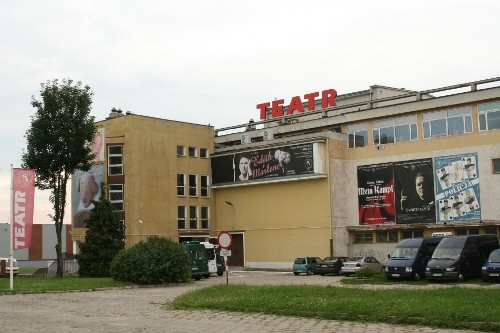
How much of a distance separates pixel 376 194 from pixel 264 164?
31.5ft

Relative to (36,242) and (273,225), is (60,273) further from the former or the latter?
(36,242)

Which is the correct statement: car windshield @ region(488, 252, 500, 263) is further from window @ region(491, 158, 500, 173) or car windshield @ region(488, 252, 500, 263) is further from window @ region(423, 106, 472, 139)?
window @ region(423, 106, 472, 139)

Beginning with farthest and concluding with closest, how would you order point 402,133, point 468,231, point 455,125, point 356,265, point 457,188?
point 402,133, point 455,125, point 457,188, point 468,231, point 356,265

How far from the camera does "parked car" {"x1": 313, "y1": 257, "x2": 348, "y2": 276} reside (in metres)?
42.5

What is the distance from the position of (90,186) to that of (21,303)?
3111 cm

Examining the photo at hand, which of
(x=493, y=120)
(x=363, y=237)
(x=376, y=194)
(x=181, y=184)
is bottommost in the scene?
(x=363, y=237)

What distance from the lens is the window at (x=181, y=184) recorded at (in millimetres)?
55406

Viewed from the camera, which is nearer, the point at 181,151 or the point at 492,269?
the point at 492,269

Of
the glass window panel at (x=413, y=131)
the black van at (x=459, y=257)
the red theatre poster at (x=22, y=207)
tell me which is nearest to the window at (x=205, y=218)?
the glass window panel at (x=413, y=131)

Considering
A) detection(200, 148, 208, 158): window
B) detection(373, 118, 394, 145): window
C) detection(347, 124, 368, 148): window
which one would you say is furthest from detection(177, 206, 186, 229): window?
detection(373, 118, 394, 145): window

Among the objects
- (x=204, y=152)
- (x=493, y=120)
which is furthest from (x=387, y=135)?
(x=204, y=152)

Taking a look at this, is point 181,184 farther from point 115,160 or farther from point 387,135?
point 387,135

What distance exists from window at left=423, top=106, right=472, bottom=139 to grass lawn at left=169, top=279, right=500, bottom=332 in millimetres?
24999

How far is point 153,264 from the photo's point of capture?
3231cm
